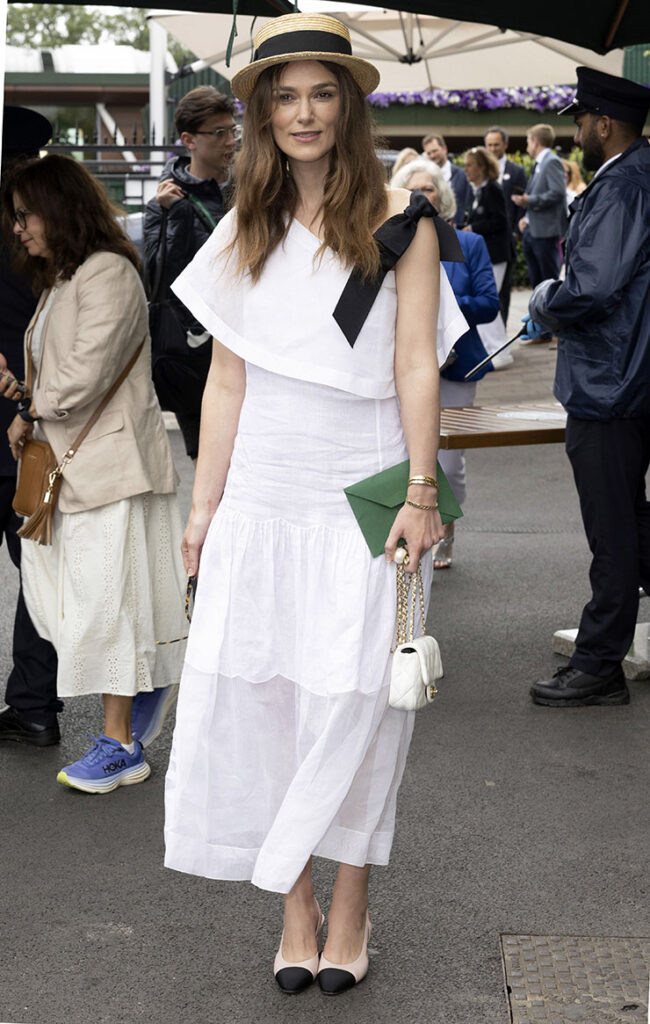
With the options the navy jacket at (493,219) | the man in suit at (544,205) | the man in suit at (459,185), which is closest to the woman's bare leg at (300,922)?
the navy jacket at (493,219)

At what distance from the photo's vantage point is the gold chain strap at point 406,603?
3.00 meters

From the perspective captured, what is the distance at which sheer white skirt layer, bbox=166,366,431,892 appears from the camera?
2988 mm

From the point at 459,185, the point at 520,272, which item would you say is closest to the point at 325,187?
the point at 459,185

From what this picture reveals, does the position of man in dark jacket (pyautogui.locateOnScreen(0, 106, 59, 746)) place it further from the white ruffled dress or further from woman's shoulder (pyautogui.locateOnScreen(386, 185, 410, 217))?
woman's shoulder (pyautogui.locateOnScreen(386, 185, 410, 217))

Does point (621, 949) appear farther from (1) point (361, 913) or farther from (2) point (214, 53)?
(2) point (214, 53)

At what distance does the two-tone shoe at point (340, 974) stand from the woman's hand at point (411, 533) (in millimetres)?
891

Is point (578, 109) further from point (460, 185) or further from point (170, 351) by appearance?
point (460, 185)

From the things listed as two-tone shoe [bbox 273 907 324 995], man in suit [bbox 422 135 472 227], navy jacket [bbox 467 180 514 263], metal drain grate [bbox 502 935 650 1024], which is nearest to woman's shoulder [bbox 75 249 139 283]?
two-tone shoe [bbox 273 907 324 995]

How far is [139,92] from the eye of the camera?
2875 centimetres

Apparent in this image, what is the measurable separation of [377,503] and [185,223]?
10.7 feet

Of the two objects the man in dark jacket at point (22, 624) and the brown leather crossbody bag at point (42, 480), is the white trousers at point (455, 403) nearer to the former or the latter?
the man in dark jacket at point (22, 624)

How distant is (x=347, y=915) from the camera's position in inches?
124

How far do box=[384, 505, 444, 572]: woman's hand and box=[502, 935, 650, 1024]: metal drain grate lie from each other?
1.02 meters

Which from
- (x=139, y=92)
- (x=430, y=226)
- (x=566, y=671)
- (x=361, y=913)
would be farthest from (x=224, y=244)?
(x=139, y=92)
